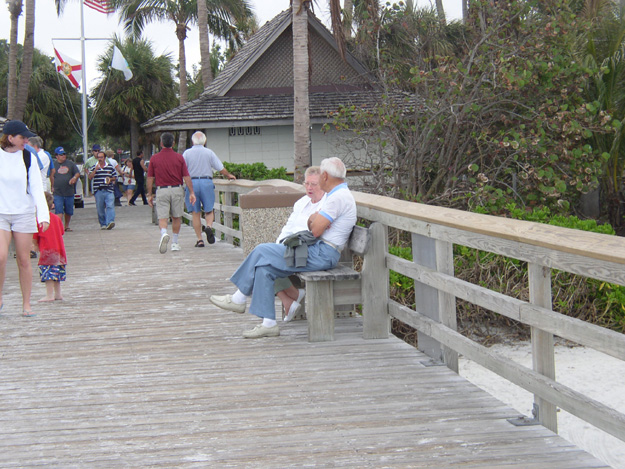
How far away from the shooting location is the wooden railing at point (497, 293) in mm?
3436

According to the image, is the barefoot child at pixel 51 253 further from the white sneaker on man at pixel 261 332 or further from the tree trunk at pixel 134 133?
the tree trunk at pixel 134 133

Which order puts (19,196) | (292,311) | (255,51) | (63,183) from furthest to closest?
1. (255,51)
2. (63,183)
3. (19,196)
4. (292,311)

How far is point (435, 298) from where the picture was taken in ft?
18.5

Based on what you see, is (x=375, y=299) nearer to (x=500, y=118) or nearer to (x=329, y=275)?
(x=329, y=275)

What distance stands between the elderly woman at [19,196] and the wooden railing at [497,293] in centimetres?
299

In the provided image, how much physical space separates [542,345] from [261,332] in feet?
9.48

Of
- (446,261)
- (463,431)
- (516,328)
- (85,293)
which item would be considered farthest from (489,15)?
(463,431)

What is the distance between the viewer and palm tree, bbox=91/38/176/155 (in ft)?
155

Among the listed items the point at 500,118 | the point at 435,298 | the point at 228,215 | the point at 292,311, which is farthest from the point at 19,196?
the point at 500,118

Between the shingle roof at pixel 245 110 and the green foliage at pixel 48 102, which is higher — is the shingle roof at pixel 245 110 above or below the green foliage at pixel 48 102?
below

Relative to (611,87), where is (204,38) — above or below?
above

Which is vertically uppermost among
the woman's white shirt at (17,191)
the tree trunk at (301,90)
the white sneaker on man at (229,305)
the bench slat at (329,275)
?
the tree trunk at (301,90)

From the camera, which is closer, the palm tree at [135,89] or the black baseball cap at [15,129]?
the black baseball cap at [15,129]

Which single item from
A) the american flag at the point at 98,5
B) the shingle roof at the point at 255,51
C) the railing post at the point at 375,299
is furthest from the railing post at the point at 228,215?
the american flag at the point at 98,5
